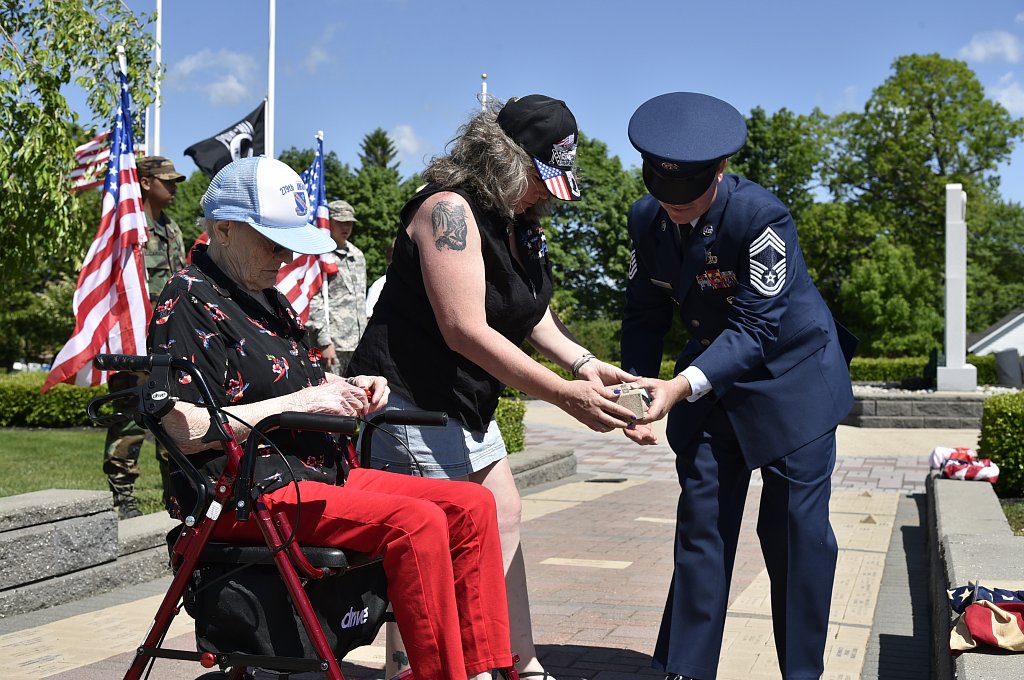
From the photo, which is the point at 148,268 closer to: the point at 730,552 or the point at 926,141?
the point at 730,552

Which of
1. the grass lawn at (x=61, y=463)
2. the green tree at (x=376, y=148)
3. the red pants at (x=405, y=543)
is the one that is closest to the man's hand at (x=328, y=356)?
the grass lawn at (x=61, y=463)

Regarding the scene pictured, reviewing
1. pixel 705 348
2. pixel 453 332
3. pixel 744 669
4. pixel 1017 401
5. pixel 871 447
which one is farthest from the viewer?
pixel 871 447

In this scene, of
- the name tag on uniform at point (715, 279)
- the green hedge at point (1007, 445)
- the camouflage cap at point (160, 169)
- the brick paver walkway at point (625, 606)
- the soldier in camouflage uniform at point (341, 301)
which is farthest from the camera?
the soldier in camouflage uniform at point (341, 301)

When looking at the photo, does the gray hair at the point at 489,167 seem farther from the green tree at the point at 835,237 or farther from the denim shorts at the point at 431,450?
the green tree at the point at 835,237

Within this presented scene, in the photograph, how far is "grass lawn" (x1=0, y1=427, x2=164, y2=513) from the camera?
28.7 feet

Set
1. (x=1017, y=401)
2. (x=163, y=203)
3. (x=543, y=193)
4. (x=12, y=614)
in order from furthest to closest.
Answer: (x=1017, y=401)
(x=163, y=203)
(x=12, y=614)
(x=543, y=193)

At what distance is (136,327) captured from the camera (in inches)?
285

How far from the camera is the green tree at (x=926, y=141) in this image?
1727 inches


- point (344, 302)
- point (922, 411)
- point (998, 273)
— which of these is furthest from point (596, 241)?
point (344, 302)

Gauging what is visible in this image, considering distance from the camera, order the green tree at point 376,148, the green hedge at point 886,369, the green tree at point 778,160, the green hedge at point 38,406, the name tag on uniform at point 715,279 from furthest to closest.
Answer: the green tree at point 376,148 < the green tree at point 778,160 < the green hedge at point 886,369 < the green hedge at point 38,406 < the name tag on uniform at point 715,279

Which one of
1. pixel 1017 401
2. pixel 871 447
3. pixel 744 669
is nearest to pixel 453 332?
pixel 744 669

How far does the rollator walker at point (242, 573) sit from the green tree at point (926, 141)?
146ft

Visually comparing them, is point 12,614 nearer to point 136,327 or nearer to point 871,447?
point 136,327

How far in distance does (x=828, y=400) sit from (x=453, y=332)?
1198mm
